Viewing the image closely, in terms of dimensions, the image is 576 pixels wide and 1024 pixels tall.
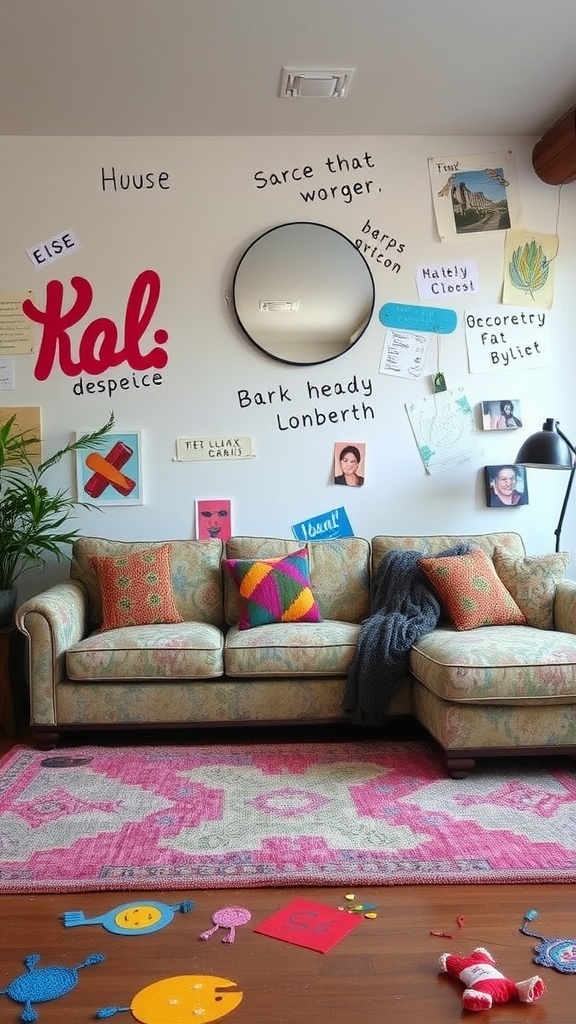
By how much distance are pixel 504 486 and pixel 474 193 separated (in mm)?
1361

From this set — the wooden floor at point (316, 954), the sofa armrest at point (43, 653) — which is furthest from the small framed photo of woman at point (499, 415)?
the wooden floor at point (316, 954)

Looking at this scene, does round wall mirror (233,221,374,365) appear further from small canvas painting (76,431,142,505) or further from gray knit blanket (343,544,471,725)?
gray knit blanket (343,544,471,725)

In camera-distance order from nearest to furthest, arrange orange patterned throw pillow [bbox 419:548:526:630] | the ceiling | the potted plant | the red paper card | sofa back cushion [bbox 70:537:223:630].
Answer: the red paper card < the ceiling < orange patterned throw pillow [bbox 419:548:526:630] < the potted plant < sofa back cushion [bbox 70:537:223:630]

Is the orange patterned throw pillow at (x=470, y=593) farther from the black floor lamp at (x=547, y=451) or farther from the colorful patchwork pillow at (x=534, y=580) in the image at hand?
the black floor lamp at (x=547, y=451)

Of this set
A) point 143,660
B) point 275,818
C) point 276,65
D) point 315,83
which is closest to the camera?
point 275,818

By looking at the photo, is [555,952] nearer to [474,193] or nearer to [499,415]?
[499,415]

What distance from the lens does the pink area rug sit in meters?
2.32

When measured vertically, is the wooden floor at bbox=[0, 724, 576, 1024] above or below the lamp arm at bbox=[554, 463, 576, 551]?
below

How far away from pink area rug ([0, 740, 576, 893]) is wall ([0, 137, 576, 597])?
1.26 m

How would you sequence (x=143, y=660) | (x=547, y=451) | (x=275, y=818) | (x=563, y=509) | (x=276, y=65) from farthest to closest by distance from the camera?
(x=563, y=509) < (x=547, y=451) < (x=276, y=65) < (x=143, y=660) < (x=275, y=818)

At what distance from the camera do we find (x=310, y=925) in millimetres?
2068

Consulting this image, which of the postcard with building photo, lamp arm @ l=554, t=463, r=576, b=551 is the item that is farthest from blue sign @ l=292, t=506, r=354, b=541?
the postcard with building photo

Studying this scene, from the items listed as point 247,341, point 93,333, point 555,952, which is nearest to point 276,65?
point 247,341

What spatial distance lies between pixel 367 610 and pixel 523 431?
114 cm
